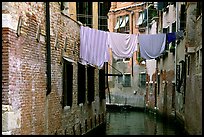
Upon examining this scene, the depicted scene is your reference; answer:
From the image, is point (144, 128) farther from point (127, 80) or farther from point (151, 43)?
point (127, 80)

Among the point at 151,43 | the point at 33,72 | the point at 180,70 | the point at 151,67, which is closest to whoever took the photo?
the point at 33,72

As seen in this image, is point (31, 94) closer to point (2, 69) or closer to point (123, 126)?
A: point (2, 69)

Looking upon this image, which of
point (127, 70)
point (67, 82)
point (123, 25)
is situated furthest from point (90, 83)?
point (123, 25)

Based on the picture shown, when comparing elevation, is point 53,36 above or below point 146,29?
below

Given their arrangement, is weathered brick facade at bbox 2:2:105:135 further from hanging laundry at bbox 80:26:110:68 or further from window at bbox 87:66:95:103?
window at bbox 87:66:95:103

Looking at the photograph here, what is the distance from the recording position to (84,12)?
16750 mm

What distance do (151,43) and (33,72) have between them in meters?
8.02

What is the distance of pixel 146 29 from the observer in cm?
3356

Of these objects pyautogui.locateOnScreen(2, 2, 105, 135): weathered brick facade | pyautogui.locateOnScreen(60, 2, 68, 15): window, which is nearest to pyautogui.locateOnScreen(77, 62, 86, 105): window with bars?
pyautogui.locateOnScreen(2, 2, 105, 135): weathered brick facade

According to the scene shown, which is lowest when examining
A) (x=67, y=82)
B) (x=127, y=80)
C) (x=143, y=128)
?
(x=143, y=128)

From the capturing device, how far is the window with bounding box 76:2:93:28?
15831 mm

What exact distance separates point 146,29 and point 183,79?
1680 cm

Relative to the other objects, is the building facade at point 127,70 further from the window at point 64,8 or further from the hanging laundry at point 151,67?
the window at point 64,8

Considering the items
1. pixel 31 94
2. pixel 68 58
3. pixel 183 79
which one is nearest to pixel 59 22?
pixel 68 58
